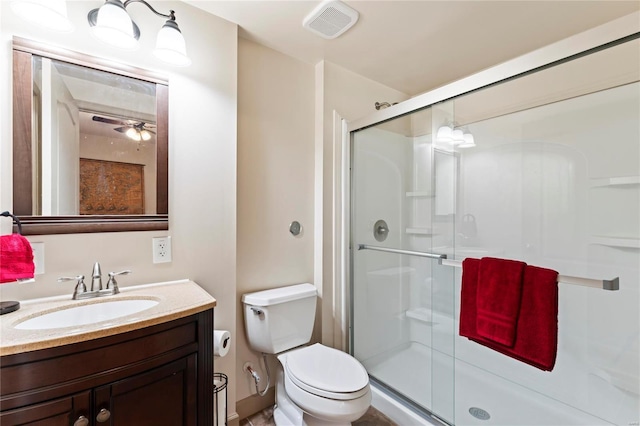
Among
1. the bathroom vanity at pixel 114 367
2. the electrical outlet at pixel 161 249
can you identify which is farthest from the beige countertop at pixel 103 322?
the electrical outlet at pixel 161 249

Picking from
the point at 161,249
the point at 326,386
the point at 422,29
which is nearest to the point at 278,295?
the point at 326,386

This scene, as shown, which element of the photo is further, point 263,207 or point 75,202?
point 263,207

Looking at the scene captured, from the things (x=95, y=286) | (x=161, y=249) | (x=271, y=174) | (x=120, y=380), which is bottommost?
(x=120, y=380)

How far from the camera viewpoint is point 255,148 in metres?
1.81

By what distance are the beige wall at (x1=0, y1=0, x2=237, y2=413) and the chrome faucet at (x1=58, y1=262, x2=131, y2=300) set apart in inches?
1.9

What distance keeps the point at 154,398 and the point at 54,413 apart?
259 millimetres

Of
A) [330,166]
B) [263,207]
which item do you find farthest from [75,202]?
[330,166]

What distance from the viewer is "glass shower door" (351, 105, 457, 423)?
1.85 metres

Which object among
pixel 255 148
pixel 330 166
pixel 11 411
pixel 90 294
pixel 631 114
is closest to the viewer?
pixel 11 411

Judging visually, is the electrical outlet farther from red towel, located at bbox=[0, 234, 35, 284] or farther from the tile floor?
the tile floor

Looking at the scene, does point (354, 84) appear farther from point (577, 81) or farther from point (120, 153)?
point (120, 153)

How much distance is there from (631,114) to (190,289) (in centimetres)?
233

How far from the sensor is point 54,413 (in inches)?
31.7

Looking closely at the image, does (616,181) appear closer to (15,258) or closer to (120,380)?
(120,380)
